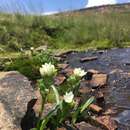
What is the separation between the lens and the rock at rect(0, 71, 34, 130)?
504 centimetres

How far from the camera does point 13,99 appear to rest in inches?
222

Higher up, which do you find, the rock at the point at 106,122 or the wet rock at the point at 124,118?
the rock at the point at 106,122

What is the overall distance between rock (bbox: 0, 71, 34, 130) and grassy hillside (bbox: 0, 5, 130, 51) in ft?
38.3

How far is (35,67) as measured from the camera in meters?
10.4

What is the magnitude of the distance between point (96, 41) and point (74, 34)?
1.04 meters

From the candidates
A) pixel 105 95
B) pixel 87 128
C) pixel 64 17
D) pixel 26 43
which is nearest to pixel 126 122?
pixel 87 128

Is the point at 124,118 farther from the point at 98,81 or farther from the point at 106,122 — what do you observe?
the point at 98,81

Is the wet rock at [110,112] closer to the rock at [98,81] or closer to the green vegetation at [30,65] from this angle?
the rock at [98,81]

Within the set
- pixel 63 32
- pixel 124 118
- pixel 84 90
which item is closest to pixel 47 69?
pixel 124 118

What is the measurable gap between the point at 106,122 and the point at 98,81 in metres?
2.80

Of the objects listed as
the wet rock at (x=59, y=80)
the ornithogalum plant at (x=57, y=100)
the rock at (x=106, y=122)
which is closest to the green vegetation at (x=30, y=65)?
the wet rock at (x=59, y=80)

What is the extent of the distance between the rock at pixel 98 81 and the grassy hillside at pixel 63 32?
27.8 feet

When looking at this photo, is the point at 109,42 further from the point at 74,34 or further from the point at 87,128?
the point at 87,128

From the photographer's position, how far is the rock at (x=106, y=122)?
6511mm
